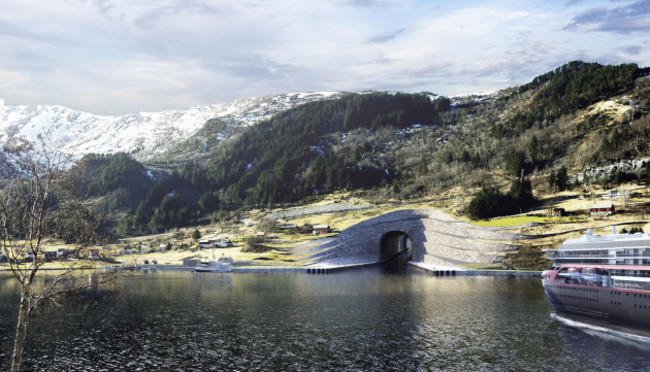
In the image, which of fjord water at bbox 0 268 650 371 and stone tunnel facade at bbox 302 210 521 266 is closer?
fjord water at bbox 0 268 650 371

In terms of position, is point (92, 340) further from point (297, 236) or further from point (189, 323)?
point (297, 236)

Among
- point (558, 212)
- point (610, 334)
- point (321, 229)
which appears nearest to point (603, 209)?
point (558, 212)

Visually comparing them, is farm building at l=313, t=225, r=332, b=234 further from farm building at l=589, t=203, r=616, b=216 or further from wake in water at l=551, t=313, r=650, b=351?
wake in water at l=551, t=313, r=650, b=351

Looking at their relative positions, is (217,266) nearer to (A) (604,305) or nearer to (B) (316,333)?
(B) (316,333)

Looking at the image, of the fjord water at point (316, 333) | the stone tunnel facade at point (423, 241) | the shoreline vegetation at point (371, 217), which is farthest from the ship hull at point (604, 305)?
the stone tunnel facade at point (423, 241)

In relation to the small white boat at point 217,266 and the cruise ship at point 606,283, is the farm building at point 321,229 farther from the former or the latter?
the cruise ship at point 606,283

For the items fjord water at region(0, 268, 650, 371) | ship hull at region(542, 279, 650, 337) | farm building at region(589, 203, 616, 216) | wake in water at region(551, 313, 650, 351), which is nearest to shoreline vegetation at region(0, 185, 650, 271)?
farm building at region(589, 203, 616, 216)

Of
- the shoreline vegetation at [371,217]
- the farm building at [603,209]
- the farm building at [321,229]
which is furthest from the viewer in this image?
the farm building at [321,229]
